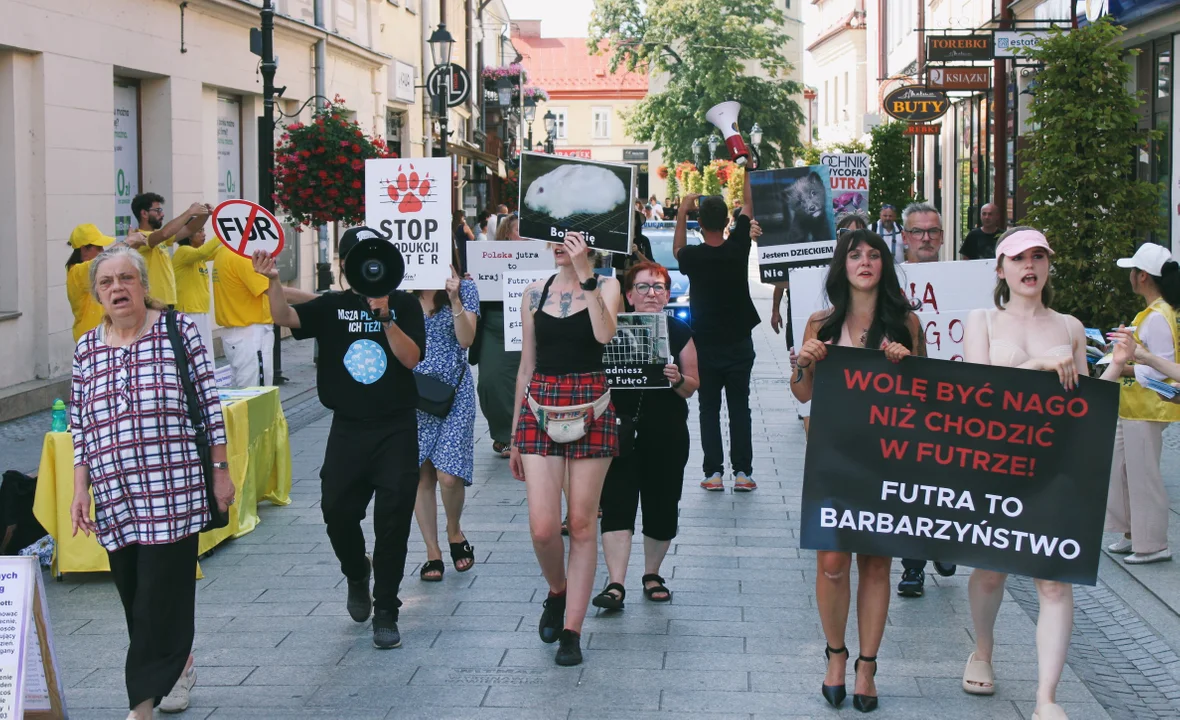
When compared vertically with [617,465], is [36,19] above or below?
above

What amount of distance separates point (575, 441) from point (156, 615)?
177 centimetres

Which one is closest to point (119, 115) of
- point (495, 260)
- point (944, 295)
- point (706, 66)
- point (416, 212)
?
point (495, 260)

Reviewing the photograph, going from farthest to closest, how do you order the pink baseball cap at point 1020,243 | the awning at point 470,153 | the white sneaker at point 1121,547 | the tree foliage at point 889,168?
the awning at point 470,153 → the tree foliage at point 889,168 → the white sneaker at point 1121,547 → the pink baseball cap at point 1020,243

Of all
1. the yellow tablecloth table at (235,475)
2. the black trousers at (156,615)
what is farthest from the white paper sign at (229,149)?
the black trousers at (156,615)

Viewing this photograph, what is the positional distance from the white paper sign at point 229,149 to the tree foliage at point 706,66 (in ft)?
138

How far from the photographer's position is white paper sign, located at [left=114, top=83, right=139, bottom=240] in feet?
53.6

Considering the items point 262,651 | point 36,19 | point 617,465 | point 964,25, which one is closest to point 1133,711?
point 617,465

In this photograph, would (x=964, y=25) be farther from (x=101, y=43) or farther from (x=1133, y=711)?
(x=1133, y=711)

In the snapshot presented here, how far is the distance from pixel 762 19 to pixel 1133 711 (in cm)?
6013

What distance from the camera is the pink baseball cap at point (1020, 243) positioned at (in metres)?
5.24

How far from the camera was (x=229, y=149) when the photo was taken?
19922 millimetres

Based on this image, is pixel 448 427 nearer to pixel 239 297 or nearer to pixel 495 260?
pixel 495 260

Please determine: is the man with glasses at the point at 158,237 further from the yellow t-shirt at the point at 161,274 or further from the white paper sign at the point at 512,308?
the white paper sign at the point at 512,308

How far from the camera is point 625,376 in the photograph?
676cm
